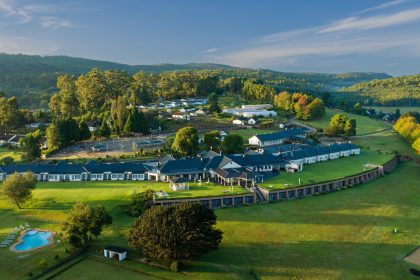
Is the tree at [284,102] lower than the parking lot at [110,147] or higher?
higher

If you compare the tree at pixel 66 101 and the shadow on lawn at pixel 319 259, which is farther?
the tree at pixel 66 101

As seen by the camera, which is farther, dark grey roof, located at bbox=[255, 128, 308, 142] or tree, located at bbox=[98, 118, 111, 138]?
tree, located at bbox=[98, 118, 111, 138]

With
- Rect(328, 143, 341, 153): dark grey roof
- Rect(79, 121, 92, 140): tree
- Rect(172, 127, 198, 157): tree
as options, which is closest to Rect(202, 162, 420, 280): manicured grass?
Rect(328, 143, 341, 153): dark grey roof

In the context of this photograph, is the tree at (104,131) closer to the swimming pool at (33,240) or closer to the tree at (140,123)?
the tree at (140,123)

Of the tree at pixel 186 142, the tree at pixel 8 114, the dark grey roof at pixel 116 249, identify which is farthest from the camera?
the tree at pixel 8 114

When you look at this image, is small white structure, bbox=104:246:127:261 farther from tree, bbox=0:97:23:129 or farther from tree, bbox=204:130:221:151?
tree, bbox=0:97:23:129

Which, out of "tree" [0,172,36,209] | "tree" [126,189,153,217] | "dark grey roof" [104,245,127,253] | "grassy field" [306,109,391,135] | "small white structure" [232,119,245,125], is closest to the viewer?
"dark grey roof" [104,245,127,253]

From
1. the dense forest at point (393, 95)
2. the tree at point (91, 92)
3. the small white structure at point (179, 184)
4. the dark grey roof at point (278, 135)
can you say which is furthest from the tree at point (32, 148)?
the dense forest at point (393, 95)
